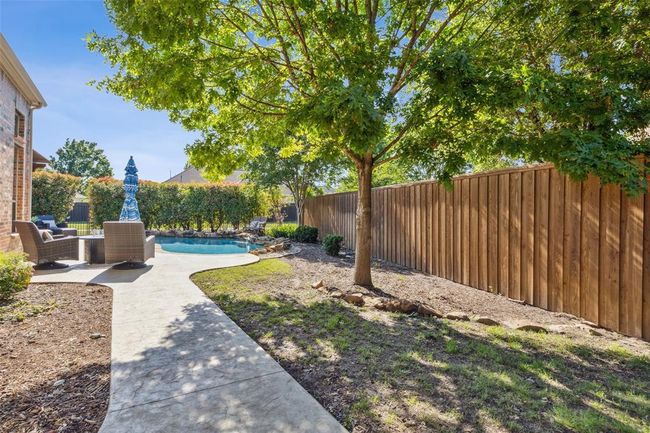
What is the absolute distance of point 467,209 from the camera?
273 inches

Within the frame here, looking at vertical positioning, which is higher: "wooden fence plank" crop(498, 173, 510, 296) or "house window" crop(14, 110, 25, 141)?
"house window" crop(14, 110, 25, 141)

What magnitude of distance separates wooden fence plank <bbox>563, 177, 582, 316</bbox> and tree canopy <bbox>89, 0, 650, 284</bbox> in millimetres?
920

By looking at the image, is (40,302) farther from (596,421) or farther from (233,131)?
(596,421)

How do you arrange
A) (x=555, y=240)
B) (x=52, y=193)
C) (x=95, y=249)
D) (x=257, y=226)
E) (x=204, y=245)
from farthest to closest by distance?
(x=257, y=226), (x=52, y=193), (x=204, y=245), (x=95, y=249), (x=555, y=240)

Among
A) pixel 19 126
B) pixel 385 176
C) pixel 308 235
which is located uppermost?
pixel 385 176

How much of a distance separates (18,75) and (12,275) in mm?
6338

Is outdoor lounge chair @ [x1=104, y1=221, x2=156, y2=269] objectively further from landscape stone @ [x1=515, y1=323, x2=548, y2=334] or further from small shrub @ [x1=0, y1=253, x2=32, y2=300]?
landscape stone @ [x1=515, y1=323, x2=548, y2=334]

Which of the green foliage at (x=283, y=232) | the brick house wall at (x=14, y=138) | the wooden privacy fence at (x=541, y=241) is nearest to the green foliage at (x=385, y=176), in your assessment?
the green foliage at (x=283, y=232)

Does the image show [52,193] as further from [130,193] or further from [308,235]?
[308,235]

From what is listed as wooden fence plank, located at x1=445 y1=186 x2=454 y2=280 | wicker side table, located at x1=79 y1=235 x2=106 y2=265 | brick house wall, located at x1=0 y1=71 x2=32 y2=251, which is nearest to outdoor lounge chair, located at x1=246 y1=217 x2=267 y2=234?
brick house wall, located at x1=0 y1=71 x2=32 y2=251

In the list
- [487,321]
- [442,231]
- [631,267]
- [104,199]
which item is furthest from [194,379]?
[104,199]

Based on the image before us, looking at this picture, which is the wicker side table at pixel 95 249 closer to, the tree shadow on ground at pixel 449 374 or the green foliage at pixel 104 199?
the tree shadow on ground at pixel 449 374

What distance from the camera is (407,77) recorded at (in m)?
4.98

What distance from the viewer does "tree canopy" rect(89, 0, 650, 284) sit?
3877 mm
